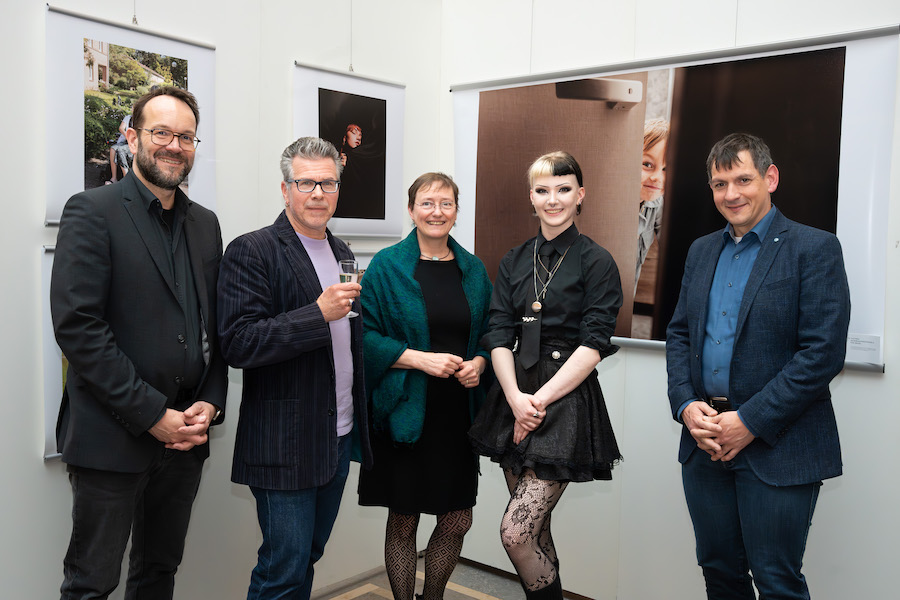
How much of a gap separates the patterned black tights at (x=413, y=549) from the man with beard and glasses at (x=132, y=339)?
884mm

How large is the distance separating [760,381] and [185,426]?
1.73 metres

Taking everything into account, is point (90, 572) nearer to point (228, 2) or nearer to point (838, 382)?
point (228, 2)

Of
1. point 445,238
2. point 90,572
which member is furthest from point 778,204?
point 90,572

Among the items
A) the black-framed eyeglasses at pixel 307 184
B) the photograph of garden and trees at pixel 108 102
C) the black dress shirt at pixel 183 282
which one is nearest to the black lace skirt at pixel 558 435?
the black-framed eyeglasses at pixel 307 184

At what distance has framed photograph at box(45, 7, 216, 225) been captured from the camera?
2477 millimetres

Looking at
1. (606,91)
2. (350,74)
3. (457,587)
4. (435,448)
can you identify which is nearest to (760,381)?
(435,448)

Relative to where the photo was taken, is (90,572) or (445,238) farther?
(445,238)

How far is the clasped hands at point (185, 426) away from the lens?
206 cm

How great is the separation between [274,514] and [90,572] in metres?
0.53

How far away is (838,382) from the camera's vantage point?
282 centimetres

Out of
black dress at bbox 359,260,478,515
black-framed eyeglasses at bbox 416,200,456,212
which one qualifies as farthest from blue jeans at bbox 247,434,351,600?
black-framed eyeglasses at bbox 416,200,456,212

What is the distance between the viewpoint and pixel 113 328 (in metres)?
2.04

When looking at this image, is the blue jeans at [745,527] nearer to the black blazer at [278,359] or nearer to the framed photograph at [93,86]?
the black blazer at [278,359]

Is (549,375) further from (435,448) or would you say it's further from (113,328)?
(113,328)
